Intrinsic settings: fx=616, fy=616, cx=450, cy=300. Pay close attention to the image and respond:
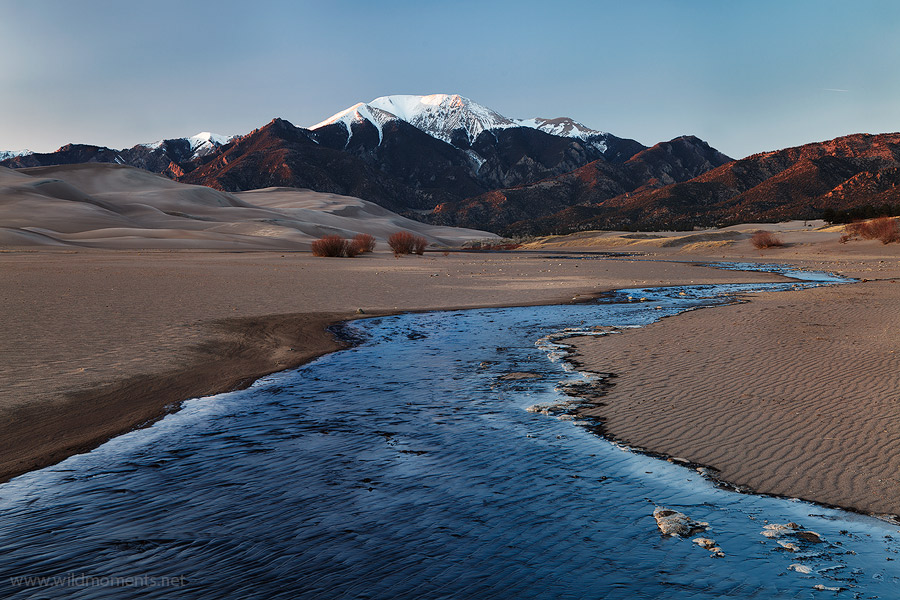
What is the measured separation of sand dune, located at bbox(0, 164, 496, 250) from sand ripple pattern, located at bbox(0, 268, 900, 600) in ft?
225

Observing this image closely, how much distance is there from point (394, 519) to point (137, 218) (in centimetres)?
13122

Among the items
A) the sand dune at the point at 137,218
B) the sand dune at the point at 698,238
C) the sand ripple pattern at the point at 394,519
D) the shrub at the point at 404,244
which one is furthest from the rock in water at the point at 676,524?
the sand dune at the point at 137,218

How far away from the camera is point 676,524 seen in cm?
568

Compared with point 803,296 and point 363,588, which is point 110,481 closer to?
point 363,588

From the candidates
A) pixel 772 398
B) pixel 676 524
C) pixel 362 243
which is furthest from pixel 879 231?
pixel 676 524

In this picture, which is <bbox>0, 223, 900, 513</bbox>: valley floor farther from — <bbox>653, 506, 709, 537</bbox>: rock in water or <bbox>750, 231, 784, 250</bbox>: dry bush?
<bbox>750, 231, 784, 250</bbox>: dry bush

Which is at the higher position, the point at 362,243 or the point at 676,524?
the point at 362,243

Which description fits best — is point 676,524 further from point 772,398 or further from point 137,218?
point 137,218

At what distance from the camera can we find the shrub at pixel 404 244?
6800 centimetres

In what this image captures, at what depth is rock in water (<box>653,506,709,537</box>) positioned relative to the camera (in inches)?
219

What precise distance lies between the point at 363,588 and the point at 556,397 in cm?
608

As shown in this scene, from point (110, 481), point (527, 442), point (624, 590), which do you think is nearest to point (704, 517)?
point (624, 590)

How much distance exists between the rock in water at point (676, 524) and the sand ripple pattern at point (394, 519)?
0.30ft

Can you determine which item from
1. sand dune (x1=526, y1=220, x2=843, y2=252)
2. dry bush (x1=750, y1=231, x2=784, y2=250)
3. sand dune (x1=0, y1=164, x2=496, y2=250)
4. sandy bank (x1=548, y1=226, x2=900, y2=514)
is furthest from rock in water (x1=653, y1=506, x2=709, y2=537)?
sand dune (x1=0, y1=164, x2=496, y2=250)
